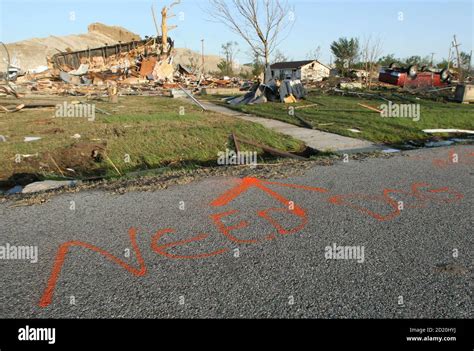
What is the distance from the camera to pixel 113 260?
9.86ft

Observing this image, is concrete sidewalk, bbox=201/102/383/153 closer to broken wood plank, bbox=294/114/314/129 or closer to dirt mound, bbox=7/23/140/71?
broken wood plank, bbox=294/114/314/129

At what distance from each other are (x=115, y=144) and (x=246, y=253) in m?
6.26

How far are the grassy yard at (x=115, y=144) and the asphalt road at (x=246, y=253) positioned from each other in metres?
2.70

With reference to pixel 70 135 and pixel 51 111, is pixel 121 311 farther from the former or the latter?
pixel 51 111

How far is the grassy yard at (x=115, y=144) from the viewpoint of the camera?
23.4 feet

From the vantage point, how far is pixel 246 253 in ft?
10.2

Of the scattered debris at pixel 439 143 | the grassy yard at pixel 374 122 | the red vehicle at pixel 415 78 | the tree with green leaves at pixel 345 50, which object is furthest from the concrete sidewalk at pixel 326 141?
the tree with green leaves at pixel 345 50

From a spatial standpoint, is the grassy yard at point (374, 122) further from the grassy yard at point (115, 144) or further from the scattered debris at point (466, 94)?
the scattered debris at point (466, 94)

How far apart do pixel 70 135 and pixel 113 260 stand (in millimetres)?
7484

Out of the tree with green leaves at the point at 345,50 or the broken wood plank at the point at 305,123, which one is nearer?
the broken wood plank at the point at 305,123

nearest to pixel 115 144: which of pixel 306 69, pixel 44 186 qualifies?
pixel 44 186

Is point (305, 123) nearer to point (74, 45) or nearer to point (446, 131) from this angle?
point (446, 131)

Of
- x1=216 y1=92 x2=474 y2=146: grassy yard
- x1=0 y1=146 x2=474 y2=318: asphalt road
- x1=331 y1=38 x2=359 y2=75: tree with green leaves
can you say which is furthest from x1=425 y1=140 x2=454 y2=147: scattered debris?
x1=331 y1=38 x2=359 y2=75: tree with green leaves
